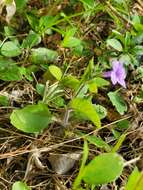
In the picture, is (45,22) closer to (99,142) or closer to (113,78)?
(113,78)

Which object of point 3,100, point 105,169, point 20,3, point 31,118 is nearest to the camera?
point 105,169

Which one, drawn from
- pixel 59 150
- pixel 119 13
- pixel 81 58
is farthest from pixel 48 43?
pixel 59 150

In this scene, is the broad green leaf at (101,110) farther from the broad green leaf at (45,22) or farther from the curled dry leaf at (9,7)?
the curled dry leaf at (9,7)

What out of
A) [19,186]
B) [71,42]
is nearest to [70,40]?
[71,42]

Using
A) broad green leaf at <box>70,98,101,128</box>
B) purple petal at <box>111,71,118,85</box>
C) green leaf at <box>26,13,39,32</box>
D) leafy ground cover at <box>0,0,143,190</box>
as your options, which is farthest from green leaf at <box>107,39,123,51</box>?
broad green leaf at <box>70,98,101,128</box>

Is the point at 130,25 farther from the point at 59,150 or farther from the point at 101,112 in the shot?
the point at 59,150
